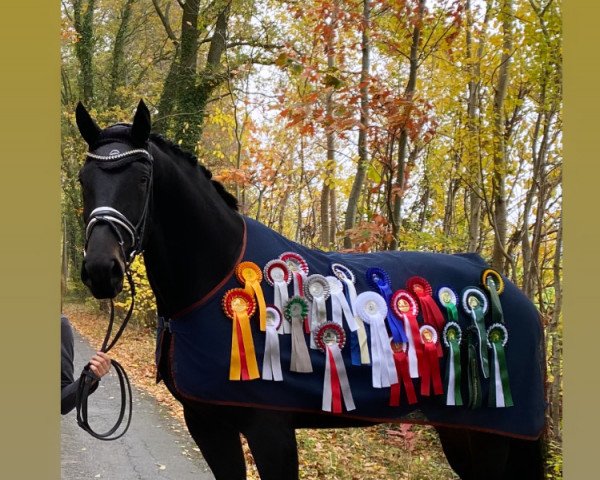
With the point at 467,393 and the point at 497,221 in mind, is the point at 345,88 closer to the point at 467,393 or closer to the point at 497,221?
the point at 497,221

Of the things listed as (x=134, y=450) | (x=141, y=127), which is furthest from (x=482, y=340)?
(x=134, y=450)

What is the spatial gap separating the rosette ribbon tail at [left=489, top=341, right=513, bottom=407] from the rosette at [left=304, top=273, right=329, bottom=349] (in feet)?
3.24

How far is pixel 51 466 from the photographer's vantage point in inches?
55.1

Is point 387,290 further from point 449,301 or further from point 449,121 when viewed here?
point 449,121

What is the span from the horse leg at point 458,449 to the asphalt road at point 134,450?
2268mm

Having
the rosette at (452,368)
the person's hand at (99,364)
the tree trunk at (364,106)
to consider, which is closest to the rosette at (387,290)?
the rosette at (452,368)

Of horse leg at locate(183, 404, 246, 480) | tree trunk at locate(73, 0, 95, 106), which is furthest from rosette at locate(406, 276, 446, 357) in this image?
tree trunk at locate(73, 0, 95, 106)

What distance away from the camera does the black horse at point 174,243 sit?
68.1 inches

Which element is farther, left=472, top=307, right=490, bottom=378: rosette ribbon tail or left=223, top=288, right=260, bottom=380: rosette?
left=472, top=307, right=490, bottom=378: rosette ribbon tail

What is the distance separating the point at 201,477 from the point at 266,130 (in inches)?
256

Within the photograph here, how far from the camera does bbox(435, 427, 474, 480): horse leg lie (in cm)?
286

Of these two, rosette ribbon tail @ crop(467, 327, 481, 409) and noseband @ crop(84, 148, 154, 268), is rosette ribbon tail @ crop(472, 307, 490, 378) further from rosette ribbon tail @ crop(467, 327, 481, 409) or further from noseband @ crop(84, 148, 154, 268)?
noseband @ crop(84, 148, 154, 268)

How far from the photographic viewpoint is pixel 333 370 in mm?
2135

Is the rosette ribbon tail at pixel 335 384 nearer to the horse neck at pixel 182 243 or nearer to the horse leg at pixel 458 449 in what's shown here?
the horse neck at pixel 182 243
